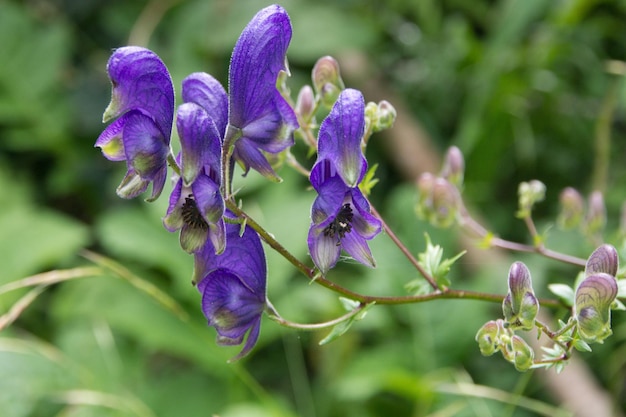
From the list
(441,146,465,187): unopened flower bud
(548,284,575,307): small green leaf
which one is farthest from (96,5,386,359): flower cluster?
(441,146,465,187): unopened flower bud

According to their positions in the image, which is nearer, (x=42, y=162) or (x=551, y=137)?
(x=551, y=137)

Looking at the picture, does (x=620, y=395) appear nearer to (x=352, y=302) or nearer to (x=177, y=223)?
(x=352, y=302)

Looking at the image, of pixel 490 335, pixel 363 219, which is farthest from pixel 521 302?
pixel 363 219

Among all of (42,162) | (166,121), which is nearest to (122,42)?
(42,162)

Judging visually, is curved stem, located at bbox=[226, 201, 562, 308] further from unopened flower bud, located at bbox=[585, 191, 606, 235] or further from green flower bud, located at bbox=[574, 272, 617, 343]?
unopened flower bud, located at bbox=[585, 191, 606, 235]

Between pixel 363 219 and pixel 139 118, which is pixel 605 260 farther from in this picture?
pixel 139 118

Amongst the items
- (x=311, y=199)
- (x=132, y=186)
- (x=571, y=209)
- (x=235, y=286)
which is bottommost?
(x=311, y=199)
